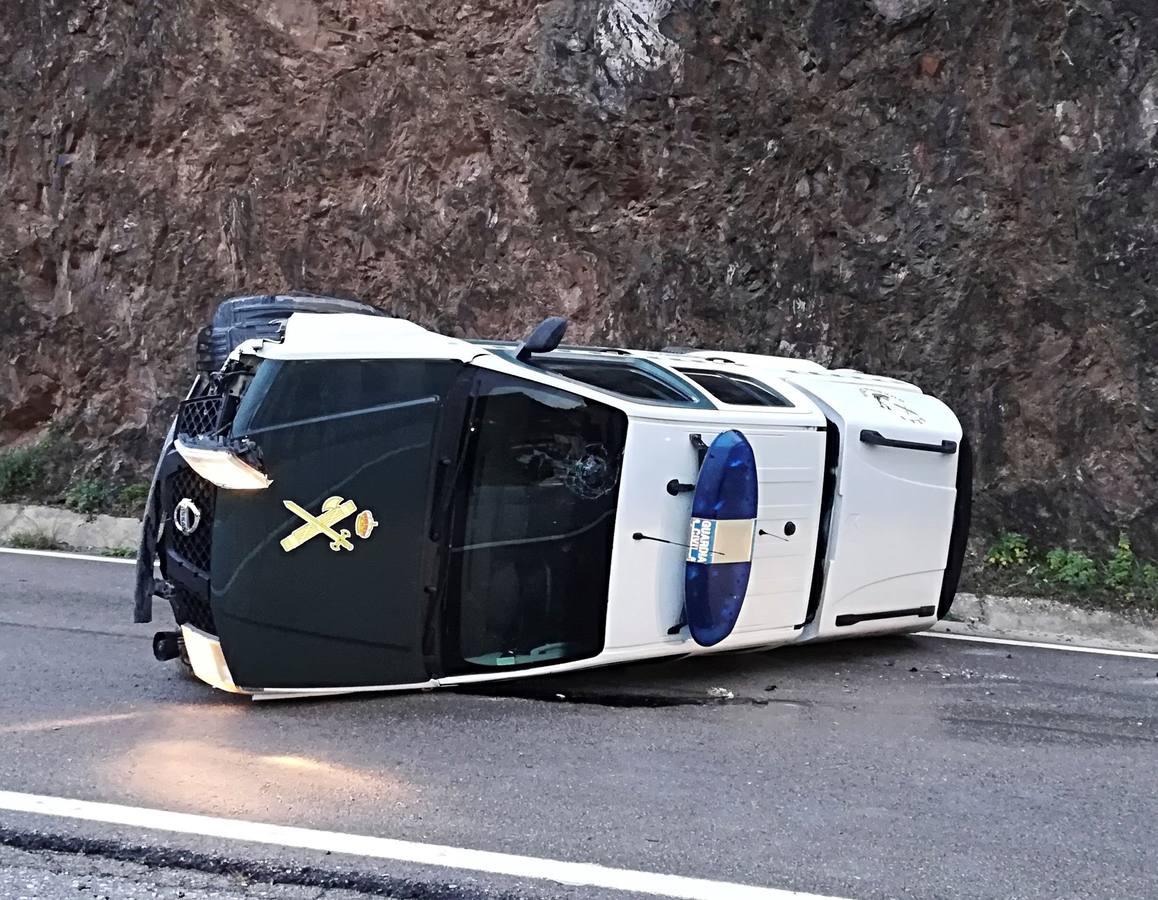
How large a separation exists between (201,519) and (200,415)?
0.58 m

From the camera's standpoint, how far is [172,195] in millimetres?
10656

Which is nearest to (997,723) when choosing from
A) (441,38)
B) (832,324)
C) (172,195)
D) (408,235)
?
(832,324)

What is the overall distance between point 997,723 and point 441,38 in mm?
9115

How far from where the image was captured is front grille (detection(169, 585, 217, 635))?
167 inches

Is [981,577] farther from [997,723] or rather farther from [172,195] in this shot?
[172,195]

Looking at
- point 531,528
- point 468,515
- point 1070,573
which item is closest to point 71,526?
point 468,515

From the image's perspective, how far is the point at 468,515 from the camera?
171 inches

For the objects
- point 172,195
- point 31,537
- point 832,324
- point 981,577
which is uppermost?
point 172,195

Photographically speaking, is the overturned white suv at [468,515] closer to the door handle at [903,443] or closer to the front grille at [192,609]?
the front grille at [192,609]

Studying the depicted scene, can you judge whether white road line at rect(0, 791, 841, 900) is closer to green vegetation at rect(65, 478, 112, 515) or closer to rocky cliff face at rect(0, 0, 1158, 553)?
rocky cliff face at rect(0, 0, 1158, 553)

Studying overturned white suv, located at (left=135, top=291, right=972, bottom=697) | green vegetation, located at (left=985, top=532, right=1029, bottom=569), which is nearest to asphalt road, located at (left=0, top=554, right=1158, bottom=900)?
overturned white suv, located at (left=135, top=291, right=972, bottom=697)

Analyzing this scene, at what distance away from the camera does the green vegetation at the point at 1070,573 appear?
A: 7.18m

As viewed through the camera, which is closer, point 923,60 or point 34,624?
point 34,624

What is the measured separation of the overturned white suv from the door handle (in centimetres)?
22
